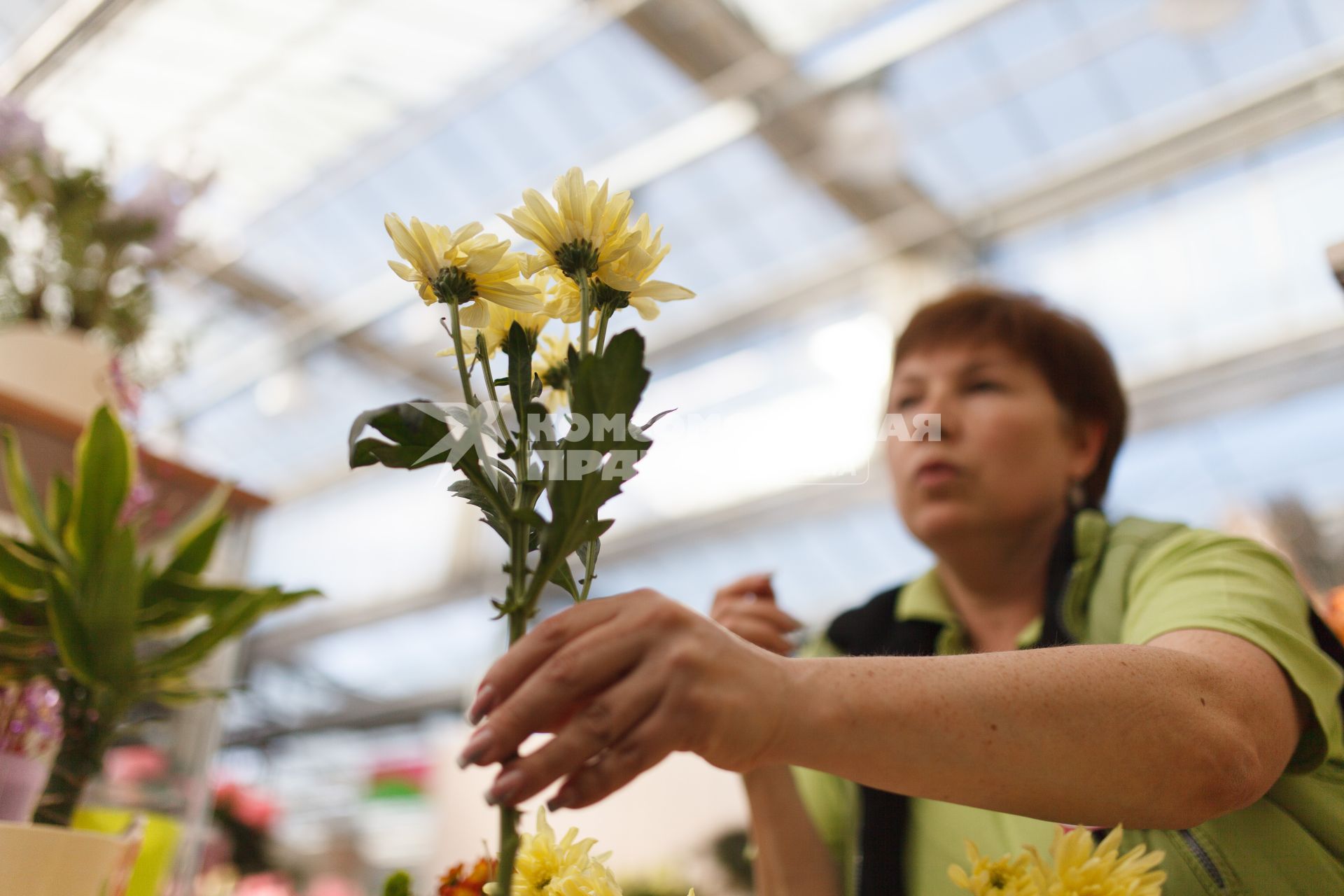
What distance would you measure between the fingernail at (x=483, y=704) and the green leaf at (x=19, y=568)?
2.33ft

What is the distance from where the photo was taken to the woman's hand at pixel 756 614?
994mm

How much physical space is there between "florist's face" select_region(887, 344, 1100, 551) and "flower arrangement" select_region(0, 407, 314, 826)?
74 cm

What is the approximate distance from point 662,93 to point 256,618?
3.54 m

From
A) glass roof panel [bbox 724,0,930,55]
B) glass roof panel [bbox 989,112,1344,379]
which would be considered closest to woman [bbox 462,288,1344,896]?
glass roof panel [bbox 989,112,1344,379]

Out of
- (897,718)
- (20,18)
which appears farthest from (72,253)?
(20,18)

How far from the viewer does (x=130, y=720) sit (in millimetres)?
1044

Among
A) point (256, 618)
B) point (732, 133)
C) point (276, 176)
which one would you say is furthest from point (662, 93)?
point (256, 618)

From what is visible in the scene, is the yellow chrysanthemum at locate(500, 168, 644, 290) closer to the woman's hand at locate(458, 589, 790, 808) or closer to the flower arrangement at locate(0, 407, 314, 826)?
the woman's hand at locate(458, 589, 790, 808)

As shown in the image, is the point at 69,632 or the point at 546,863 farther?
the point at 69,632

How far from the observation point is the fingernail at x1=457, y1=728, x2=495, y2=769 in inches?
17.9

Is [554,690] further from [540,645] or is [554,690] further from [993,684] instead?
[993,684]

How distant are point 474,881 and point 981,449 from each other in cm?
73

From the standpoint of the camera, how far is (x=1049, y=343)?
129 cm

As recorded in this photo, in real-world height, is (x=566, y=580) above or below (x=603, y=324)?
below
